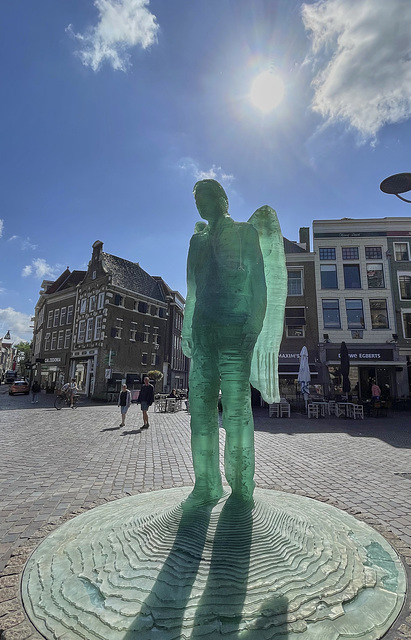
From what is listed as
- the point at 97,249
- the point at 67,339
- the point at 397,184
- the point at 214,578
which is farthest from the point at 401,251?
the point at 67,339

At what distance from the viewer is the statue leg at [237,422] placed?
2.95 m

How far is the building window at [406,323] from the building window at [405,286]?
116 centimetres

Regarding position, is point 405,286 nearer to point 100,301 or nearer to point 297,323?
point 297,323

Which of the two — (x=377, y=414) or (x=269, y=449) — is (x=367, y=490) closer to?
(x=269, y=449)

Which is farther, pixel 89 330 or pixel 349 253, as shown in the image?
pixel 89 330

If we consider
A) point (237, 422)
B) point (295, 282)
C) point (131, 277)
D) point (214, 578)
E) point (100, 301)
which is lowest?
point (214, 578)

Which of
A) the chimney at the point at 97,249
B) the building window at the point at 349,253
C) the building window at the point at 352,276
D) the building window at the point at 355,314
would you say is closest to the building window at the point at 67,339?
the chimney at the point at 97,249

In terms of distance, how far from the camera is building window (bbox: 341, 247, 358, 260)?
82.2ft

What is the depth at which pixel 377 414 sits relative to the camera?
1639 centimetres

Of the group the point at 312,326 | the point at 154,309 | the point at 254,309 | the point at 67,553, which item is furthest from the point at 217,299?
the point at 154,309

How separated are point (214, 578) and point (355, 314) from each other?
80.5 ft

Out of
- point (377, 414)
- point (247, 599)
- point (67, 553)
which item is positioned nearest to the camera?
point (247, 599)

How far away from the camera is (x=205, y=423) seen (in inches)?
121

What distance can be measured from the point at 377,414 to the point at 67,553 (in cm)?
1691
